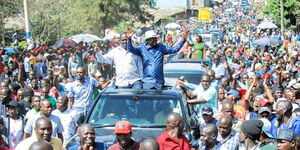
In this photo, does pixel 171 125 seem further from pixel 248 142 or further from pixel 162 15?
pixel 162 15

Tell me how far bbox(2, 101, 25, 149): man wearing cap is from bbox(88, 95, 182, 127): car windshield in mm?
1011

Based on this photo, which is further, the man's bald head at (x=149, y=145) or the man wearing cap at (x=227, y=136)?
the man wearing cap at (x=227, y=136)

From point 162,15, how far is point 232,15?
2403 cm

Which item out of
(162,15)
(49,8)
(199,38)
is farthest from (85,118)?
(162,15)

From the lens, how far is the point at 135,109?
8.51 metres

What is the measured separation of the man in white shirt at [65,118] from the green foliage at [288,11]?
102 feet

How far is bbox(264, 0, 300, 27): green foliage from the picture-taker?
38.5 metres

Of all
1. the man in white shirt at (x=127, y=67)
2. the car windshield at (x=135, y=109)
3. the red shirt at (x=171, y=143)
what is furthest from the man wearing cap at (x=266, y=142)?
the man in white shirt at (x=127, y=67)

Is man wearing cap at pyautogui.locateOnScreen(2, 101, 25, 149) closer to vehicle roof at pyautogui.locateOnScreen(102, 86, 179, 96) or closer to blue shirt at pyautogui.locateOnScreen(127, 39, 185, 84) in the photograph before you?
vehicle roof at pyautogui.locateOnScreen(102, 86, 179, 96)

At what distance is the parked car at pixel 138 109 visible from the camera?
821 centimetres

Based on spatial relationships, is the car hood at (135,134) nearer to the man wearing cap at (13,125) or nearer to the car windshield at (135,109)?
the car windshield at (135,109)

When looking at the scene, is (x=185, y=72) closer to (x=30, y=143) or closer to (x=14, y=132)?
(x=14, y=132)

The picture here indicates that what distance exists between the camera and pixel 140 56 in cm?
997

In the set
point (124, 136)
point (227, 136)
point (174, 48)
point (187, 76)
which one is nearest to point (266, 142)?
point (227, 136)
